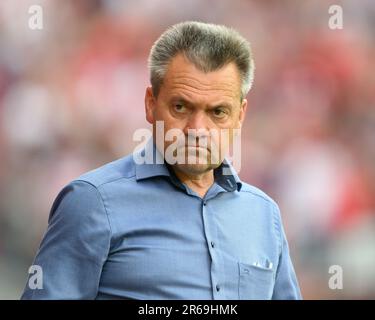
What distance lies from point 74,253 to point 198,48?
483 millimetres

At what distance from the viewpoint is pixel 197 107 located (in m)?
1.58

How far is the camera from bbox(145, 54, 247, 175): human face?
1571 mm

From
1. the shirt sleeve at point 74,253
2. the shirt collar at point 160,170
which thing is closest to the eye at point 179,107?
the shirt collar at point 160,170

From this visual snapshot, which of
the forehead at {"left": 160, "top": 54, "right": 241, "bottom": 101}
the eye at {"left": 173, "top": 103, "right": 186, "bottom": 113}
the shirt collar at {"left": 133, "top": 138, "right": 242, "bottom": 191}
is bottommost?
the shirt collar at {"left": 133, "top": 138, "right": 242, "bottom": 191}

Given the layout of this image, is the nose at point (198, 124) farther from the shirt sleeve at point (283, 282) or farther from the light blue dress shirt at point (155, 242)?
the shirt sleeve at point (283, 282)

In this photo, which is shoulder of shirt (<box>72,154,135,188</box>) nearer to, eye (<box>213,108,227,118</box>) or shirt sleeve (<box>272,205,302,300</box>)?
eye (<box>213,108,227,118</box>)

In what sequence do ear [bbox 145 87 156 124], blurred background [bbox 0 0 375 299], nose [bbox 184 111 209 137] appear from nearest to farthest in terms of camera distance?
nose [bbox 184 111 209 137]
ear [bbox 145 87 156 124]
blurred background [bbox 0 0 375 299]

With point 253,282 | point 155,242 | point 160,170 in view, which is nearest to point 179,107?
point 160,170

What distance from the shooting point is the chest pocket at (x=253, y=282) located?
1.58 meters

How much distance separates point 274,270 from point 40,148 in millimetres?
1969

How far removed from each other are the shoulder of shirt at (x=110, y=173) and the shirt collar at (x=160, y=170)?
0.02 metres

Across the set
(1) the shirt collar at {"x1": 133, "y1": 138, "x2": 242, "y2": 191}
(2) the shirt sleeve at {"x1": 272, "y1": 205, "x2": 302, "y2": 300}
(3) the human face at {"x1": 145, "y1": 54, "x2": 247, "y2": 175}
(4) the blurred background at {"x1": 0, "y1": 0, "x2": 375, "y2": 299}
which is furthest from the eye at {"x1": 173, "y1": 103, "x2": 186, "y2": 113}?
(4) the blurred background at {"x1": 0, "y1": 0, "x2": 375, "y2": 299}

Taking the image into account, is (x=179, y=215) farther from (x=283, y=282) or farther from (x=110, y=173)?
(x=283, y=282)
